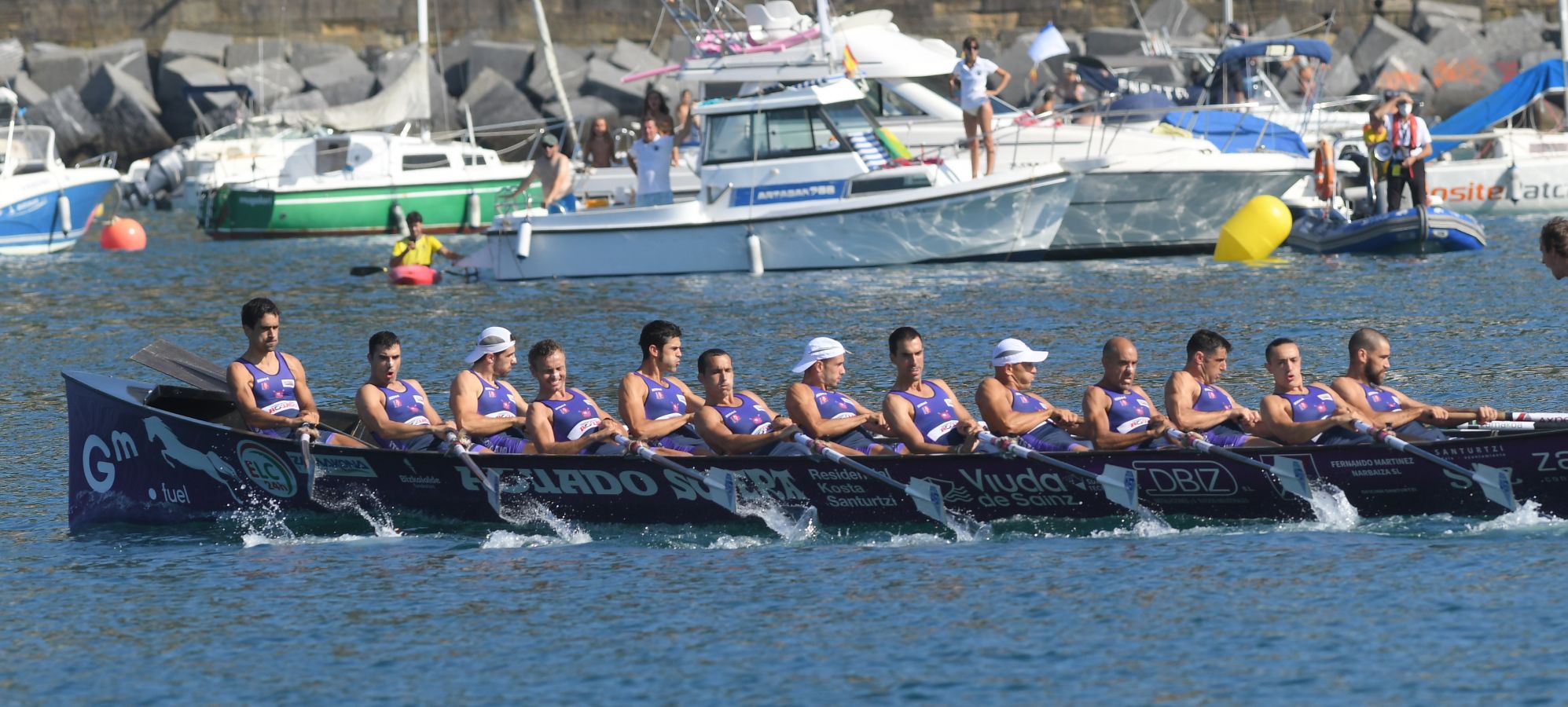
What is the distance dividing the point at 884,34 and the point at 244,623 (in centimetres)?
1872

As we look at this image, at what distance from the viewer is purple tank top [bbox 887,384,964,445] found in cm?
1285

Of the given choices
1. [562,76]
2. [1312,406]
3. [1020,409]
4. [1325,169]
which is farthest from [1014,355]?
[562,76]

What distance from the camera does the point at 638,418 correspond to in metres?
13.2

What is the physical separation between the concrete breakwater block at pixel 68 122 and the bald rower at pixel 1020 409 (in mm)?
35416

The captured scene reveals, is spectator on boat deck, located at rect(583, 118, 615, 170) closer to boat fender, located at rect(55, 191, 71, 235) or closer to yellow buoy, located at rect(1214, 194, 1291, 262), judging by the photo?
boat fender, located at rect(55, 191, 71, 235)

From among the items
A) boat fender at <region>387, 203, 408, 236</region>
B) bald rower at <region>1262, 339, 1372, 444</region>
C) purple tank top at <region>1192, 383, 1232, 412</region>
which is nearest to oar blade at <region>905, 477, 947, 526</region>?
purple tank top at <region>1192, 383, 1232, 412</region>

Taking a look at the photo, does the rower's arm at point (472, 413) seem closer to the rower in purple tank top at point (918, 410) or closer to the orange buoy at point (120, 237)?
the rower in purple tank top at point (918, 410)

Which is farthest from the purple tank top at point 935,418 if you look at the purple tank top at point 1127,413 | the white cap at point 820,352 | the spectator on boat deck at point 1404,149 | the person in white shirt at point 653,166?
the spectator on boat deck at point 1404,149

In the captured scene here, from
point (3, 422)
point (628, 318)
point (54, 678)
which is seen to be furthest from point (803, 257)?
point (54, 678)

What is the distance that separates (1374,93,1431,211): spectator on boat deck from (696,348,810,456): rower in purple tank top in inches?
623

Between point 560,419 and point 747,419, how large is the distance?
1.22m

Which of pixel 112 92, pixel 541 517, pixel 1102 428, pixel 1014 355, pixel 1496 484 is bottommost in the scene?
pixel 541 517

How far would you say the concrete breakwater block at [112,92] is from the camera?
44500mm

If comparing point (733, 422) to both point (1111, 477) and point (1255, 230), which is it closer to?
point (1111, 477)
